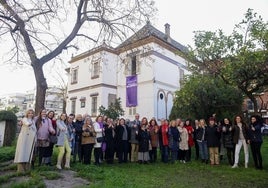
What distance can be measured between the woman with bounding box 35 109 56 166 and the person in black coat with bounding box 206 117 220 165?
582cm

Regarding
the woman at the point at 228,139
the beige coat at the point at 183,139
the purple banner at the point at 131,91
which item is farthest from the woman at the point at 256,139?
the purple banner at the point at 131,91

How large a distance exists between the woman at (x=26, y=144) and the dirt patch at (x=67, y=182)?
1.04 meters

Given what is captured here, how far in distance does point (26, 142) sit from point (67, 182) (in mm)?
1798

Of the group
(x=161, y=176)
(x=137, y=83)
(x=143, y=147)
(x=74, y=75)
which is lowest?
(x=161, y=176)

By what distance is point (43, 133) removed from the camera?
27.8 feet

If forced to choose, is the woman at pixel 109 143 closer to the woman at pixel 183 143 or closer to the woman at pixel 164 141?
the woman at pixel 164 141

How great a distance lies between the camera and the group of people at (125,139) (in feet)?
27.9

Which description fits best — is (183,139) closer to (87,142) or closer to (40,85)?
(87,142)

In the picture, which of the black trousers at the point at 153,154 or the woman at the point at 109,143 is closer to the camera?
the woman at the point at 109,143

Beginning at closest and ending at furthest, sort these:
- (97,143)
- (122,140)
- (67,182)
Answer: (67,182) → (97,143) → (122,140)

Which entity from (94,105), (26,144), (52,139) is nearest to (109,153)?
(52,139)

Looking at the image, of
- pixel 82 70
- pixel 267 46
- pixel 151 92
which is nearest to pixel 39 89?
pixel 267 46

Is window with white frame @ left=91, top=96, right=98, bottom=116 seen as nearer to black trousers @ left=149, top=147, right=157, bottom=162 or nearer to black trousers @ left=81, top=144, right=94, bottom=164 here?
black trousers @ left=149, top=147, right=157, bottom=162

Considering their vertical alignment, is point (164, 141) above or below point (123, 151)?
above
